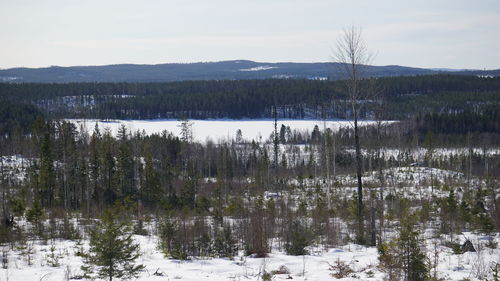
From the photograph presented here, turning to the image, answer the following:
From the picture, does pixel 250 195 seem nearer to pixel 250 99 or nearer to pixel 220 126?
pixel 220 126

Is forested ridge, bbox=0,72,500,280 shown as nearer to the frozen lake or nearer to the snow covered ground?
the snow covered ground

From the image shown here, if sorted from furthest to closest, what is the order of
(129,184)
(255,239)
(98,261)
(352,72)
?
(129,184) → (352,72) → (255,239) → (98,261)

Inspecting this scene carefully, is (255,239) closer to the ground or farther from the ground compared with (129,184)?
farther from the ground

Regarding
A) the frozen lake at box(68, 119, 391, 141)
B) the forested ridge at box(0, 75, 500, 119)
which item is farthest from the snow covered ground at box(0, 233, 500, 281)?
the forested ridge at box(0, 75, 500, 119)

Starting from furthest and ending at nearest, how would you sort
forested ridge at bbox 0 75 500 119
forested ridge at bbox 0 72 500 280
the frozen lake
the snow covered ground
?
forested ridge at bbox 0 75 500 119, the frozen lake, forested ridge at bbox 0 72 500 280, the snow covered ground

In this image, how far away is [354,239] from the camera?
1570 cm

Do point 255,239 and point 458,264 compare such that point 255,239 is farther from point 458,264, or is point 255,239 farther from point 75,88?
point 75,88

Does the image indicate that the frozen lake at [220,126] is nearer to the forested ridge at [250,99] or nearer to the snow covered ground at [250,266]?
the forested ridge at [250,99]

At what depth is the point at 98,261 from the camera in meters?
8.67

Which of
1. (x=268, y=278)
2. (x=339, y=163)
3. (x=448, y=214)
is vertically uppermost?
(x=268, y=278)

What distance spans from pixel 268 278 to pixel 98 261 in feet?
11.6

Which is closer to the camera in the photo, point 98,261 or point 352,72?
Answer: point 98,261

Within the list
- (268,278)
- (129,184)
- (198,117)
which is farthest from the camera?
(198,117)

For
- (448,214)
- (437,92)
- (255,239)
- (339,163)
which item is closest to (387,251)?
(255,239)
